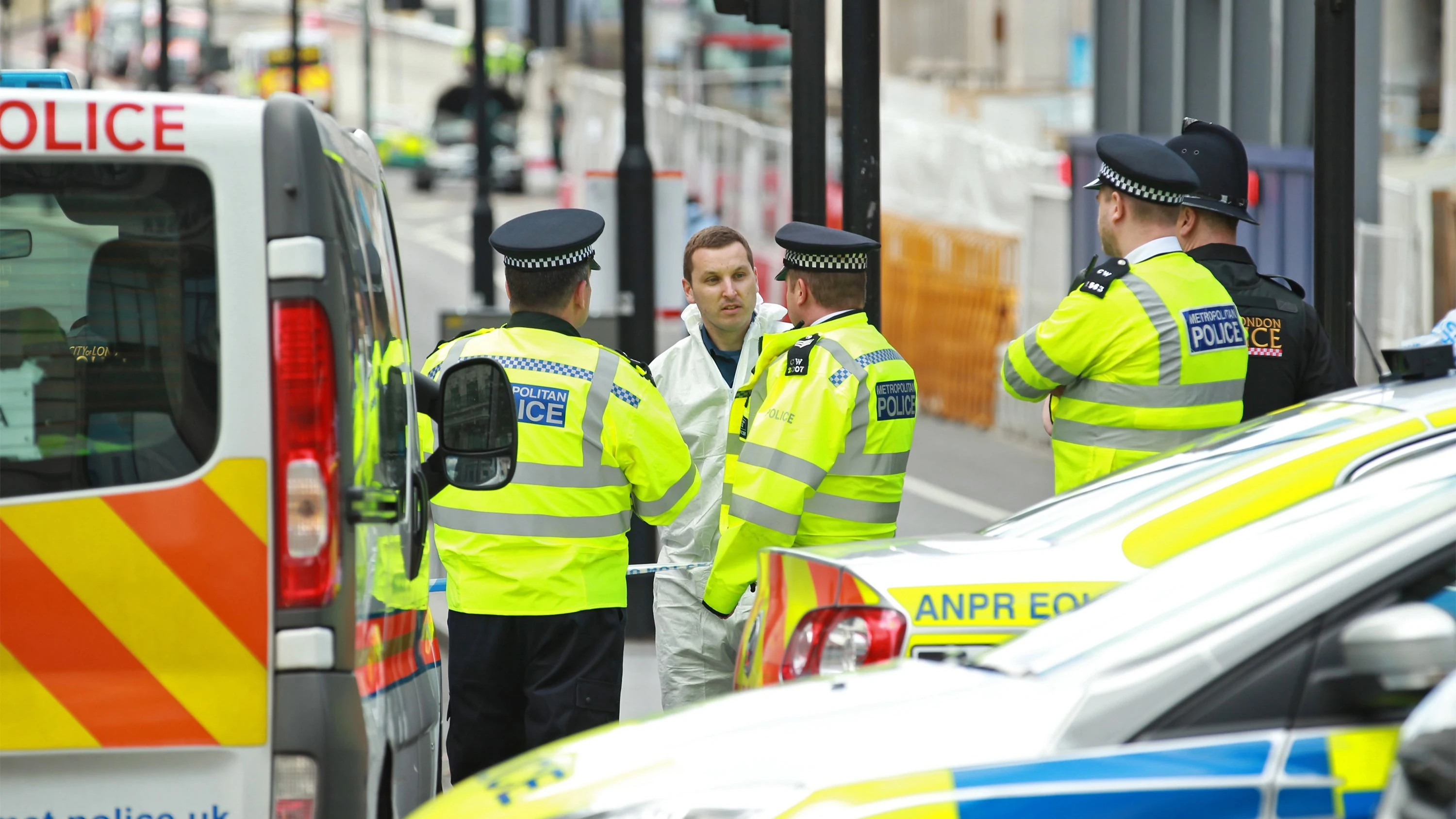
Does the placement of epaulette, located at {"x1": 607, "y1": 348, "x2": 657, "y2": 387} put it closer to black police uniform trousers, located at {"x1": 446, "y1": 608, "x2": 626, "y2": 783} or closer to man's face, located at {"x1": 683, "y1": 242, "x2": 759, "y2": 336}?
black police uniform trousers, located at {"x1": 446, "y1": 608, "x2": 626, "y2": 783}

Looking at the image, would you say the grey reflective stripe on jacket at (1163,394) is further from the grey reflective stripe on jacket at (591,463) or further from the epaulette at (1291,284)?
the grey reflective stripe on jacket at (591,463)

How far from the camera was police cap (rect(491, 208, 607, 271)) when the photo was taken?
503 cm

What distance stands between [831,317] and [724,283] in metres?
0.71

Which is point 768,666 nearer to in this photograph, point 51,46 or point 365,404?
point 365,404

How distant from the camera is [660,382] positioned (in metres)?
6.07

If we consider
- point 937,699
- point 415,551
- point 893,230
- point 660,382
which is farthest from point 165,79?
point 937,699

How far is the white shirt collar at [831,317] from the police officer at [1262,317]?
104cm

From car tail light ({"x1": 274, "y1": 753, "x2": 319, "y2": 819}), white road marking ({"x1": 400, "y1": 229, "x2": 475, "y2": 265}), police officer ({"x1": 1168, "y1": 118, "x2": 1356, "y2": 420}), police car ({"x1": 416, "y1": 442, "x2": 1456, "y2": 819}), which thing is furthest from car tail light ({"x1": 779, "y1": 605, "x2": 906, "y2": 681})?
white road marking ({"x1": 400, "y1": 229, "x2": 475, "y2": 265})

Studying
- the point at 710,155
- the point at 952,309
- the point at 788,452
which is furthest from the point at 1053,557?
the point at 710,155

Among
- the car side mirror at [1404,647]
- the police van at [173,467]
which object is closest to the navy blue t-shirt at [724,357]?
the police van at [173,467]

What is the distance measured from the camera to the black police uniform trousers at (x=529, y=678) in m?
4.94

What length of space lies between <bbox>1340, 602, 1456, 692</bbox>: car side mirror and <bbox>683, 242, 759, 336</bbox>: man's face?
3.41 metres

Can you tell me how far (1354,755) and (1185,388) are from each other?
8.44 feet

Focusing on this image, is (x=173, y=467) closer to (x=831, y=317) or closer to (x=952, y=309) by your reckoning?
(x=831, y=317)
